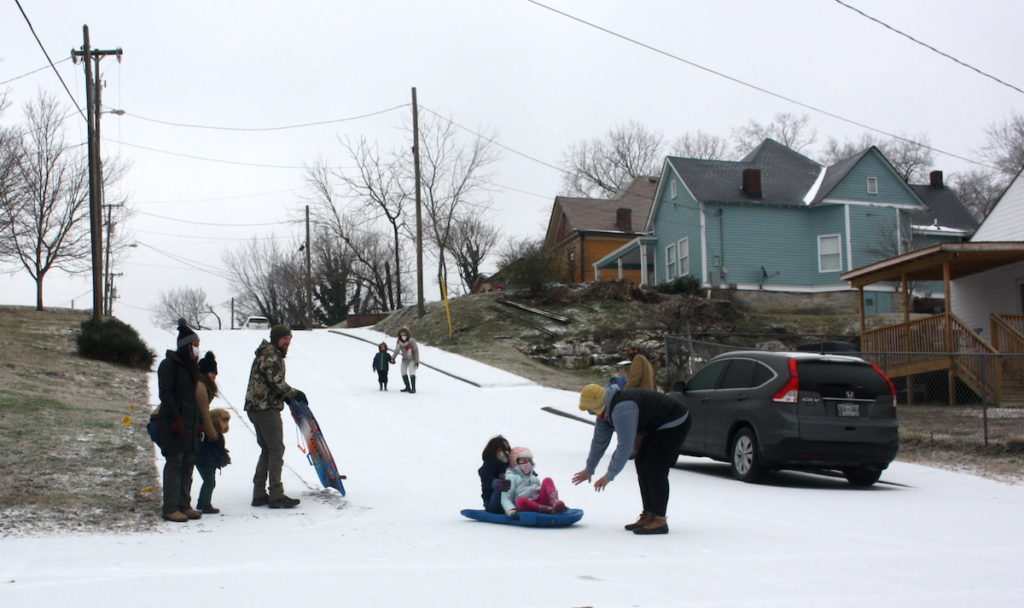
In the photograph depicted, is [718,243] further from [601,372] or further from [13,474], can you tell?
[13,474]

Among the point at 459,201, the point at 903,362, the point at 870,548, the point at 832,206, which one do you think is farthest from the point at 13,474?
the point at 459,201

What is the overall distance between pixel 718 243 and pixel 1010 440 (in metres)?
28.1

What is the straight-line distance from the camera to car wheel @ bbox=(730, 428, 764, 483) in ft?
40.4

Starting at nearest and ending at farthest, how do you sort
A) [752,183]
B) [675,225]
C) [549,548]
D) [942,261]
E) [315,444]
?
[549,548] < [315,444] < [942,261] < [752,183] < [675,225]

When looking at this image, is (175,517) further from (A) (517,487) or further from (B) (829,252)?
(B) (829,252)

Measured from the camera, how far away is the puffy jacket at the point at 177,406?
873cm

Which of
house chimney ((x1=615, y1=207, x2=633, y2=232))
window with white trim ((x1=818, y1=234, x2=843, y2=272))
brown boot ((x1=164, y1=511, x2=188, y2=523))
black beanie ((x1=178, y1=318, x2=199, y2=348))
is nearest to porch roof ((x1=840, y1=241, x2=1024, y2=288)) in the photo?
window with white trim ((x1=818, y1=234, x2=843, y2=272))

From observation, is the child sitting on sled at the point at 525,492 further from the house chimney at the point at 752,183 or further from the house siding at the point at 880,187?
the house siding at the point at 880,187

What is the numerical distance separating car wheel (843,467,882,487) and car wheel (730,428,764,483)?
4.21 ft

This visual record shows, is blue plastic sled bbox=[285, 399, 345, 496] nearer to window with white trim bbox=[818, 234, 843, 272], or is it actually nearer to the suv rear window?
the suv rear window

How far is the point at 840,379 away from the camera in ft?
40.1

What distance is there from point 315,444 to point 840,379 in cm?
667

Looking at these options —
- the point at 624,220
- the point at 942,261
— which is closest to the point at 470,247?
the point at 624,220

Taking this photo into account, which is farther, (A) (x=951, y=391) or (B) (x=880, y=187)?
(B) (x=880, y=187)
